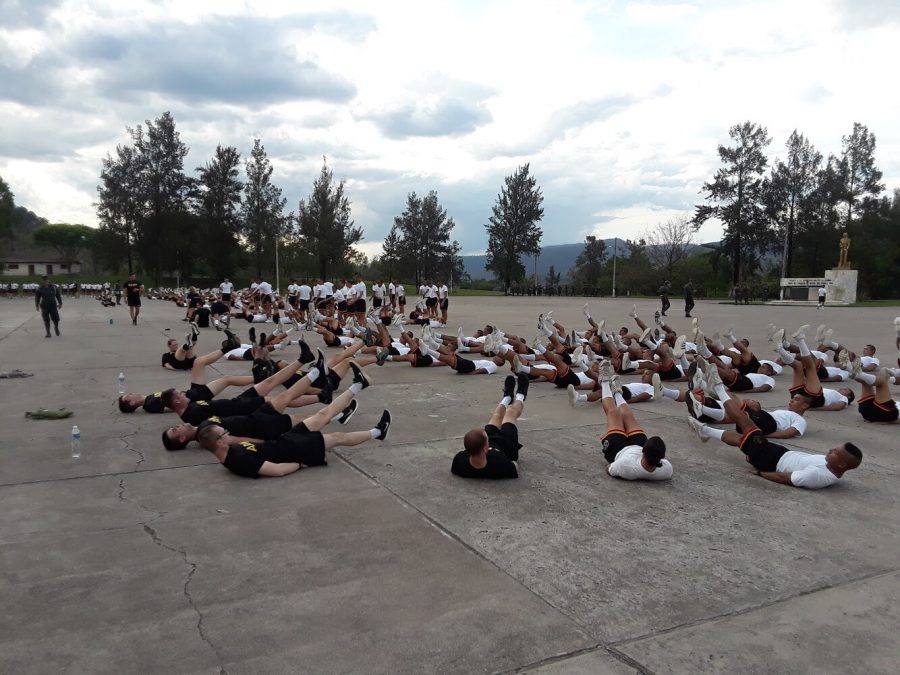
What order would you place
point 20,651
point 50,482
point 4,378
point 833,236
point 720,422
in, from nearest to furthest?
point 20,651
point 50,482
point 720,422
point 4,378
point 833,236

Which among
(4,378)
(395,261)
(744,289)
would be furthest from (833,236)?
(4,378)

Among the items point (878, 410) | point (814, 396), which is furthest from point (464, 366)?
Result: point (878, 410)

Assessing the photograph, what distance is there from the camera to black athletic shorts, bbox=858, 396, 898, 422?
24.6 ft

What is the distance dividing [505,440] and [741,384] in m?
5.54

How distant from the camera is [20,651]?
2859 millimetres

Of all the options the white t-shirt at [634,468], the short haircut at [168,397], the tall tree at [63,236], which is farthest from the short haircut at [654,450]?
the tall tree at [63,236]

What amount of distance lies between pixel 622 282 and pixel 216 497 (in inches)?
2654

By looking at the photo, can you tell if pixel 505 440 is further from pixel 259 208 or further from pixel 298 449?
pixel 259 208

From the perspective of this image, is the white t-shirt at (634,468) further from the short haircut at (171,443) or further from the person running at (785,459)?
the short haircut at (171,443)

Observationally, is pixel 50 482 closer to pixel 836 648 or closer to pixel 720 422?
pixel 836 648

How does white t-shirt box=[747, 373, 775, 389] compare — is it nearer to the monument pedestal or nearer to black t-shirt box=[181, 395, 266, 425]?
black t-shirt box=[181, 395, 266, 425]

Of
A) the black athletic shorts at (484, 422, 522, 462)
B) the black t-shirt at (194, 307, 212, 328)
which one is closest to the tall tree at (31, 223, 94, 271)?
the black t-shirt at (194, 307, 212, 328)

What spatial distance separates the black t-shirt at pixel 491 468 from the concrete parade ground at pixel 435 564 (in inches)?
3.6

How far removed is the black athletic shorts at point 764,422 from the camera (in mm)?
6727
